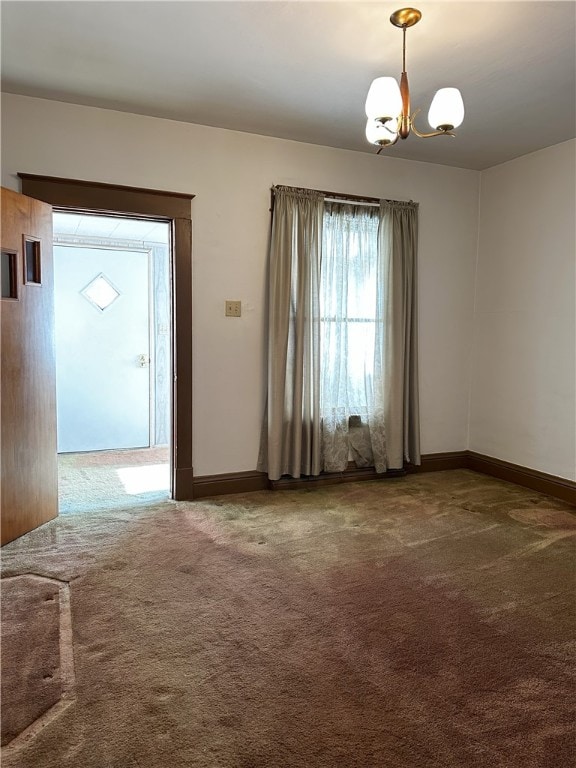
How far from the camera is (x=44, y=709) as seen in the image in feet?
5.63

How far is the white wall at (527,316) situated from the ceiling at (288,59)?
1.91ft

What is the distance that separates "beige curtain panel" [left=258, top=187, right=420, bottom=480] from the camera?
→ 3977 mm

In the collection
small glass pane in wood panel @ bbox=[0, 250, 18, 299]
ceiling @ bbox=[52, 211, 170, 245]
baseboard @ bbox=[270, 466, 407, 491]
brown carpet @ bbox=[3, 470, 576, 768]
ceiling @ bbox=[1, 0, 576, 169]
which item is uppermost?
ceiling @ bbox=[1, 0, 576, 169]

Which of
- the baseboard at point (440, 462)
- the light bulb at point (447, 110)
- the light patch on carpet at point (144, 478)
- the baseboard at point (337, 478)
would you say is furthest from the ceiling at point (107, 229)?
the baseboard at point (440, 462)

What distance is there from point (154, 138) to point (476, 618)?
3457mm

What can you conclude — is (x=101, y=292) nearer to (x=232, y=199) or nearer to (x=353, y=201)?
(x=232, y=199)

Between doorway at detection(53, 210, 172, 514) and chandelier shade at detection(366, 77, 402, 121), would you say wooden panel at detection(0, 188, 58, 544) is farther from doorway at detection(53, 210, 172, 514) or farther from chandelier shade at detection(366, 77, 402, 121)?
chandelier shade at detection(366, 77, 402, 121)

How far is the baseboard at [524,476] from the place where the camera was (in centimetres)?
400

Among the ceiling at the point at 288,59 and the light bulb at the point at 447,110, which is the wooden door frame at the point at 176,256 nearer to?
the ceiling at the point at 288,59

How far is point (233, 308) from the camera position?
3.95 m

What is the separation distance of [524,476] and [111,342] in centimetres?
434

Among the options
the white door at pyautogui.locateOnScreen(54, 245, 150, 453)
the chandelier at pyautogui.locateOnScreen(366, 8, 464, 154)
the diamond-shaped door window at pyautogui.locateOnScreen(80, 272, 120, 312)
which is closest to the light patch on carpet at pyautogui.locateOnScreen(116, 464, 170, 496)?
the white door at pyautogui.locateOnScreen(54, 245, 150, 453)

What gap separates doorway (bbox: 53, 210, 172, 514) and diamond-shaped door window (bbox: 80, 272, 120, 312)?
10 mm

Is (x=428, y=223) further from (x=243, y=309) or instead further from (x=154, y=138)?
(x=154, y=138)
